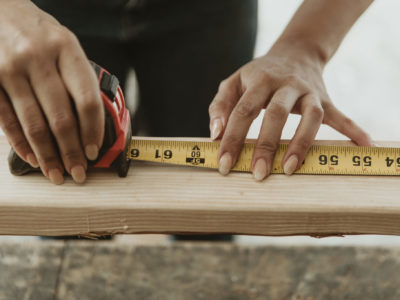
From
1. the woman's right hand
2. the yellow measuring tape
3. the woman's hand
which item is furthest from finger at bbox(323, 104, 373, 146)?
the woman's right hand

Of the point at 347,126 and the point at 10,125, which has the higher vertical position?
the point at 10,125

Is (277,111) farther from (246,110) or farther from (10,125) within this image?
(10,125)

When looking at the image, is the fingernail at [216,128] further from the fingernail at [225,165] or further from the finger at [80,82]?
the finger at [80,82]

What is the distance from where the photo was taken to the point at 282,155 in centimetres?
89

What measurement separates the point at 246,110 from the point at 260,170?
0.60ft

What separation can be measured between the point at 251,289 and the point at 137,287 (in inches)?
22.3

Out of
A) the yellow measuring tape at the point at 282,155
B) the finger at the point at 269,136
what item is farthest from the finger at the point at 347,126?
the finger at the point at 269,136

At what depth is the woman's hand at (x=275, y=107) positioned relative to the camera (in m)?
0.86

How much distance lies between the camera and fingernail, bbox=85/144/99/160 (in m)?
0.72

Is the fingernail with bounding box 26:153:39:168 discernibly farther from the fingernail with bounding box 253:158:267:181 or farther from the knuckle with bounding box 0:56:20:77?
the fingernail with bounding box 253:158:267:181

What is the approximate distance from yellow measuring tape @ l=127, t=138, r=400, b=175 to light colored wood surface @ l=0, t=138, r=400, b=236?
9cm

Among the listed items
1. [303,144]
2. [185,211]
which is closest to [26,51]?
[185,211]

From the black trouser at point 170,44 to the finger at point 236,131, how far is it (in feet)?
2.14

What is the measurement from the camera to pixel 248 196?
757mm
